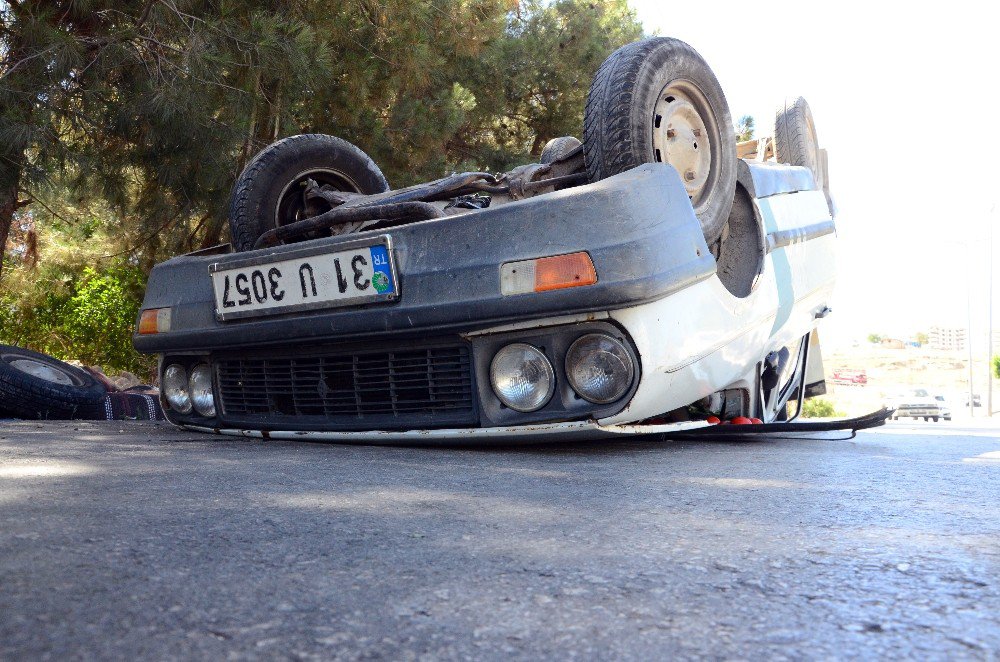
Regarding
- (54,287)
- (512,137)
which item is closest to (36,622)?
(54,287)

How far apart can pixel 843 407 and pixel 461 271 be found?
43.3m

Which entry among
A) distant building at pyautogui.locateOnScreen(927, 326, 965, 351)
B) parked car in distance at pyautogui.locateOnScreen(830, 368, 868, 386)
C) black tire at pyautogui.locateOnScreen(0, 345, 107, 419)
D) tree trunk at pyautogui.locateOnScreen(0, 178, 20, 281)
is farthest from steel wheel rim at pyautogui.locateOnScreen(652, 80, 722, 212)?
distant building at pyautogui.locateOnScreen(927, 326, 965, 351)

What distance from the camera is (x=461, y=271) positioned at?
3.12 meters

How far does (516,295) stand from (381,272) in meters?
0.51

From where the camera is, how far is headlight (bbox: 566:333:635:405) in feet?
10.2

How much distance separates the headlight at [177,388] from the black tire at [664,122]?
1.93 meters

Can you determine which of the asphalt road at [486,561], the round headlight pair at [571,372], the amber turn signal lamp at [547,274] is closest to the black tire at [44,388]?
the asphalt road at [486,561]

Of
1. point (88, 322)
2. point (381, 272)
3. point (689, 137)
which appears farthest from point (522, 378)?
point (88, 322)

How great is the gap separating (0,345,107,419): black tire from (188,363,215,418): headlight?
187cm

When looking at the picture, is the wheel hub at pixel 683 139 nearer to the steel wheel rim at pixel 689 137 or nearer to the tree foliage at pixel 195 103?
the steel wheel rim at pixel 689 137

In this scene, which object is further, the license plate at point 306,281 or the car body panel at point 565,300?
the license plate at point 306,281

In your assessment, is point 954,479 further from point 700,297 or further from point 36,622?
point 36,622

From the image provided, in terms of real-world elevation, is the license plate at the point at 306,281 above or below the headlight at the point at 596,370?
above

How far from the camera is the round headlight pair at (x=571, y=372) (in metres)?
3.12
